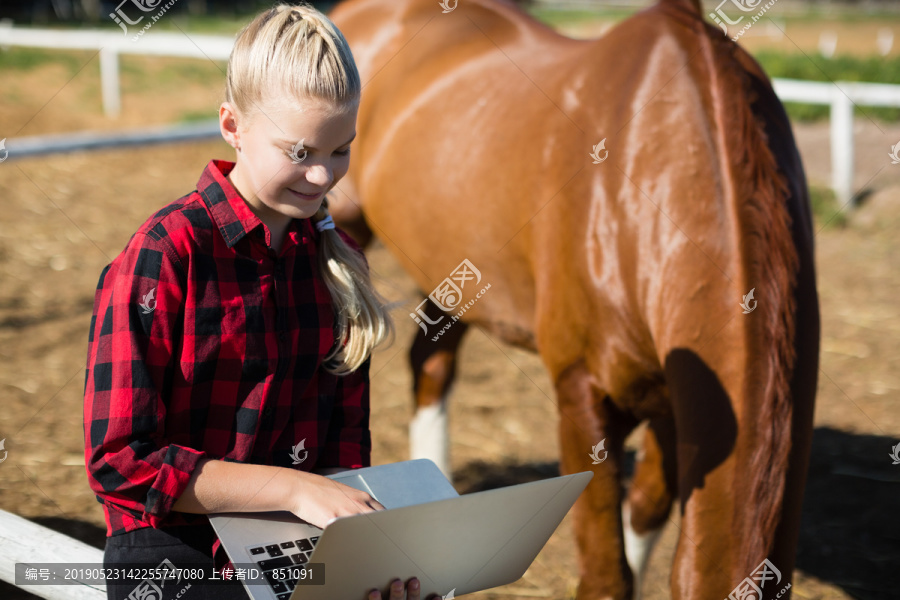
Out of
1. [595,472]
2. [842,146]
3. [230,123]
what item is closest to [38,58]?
[842,146]

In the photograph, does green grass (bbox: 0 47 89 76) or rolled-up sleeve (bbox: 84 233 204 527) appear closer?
rolled-up sleeve (bbox: 84 233 204 527)

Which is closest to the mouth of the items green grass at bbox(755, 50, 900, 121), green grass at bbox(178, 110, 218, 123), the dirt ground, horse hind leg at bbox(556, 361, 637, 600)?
the dirt ground

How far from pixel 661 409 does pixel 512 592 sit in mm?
953

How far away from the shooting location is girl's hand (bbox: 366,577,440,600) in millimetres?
1135

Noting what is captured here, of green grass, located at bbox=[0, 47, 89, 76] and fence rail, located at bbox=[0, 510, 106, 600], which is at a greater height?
green grass, located at bbox=[0, 47, 89, 76]

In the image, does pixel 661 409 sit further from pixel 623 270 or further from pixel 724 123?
pixel 724 123

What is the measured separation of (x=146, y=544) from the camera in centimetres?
124

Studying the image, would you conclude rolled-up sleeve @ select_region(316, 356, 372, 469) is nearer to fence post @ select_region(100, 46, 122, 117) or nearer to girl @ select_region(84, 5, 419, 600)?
girl @ select_region(84, 5, 419, 600)

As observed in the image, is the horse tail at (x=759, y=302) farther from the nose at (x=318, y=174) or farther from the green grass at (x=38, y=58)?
the green grass at (x=38, y=58)

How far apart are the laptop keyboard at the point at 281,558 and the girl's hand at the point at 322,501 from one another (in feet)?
0.17

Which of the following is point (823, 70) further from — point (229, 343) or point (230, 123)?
point (229, 343)

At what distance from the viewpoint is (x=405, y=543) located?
1.09 m

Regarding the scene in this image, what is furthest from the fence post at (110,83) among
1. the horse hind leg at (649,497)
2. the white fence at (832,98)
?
the horse hind leg at (649,497)

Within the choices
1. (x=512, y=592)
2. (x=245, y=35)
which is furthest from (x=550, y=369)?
(x=245, y=35)
